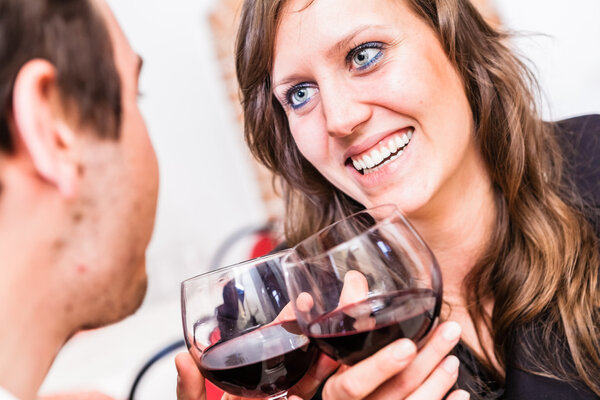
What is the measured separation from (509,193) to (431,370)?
62 centimetres

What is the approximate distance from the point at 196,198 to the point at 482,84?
152 centimetres

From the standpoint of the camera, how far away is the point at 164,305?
123 centimetres

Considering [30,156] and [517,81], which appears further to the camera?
[517,81]

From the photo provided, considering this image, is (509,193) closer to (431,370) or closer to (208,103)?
(431,370)

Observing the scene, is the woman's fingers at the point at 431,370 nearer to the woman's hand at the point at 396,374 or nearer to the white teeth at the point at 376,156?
the woman's hand at the point at 396,374

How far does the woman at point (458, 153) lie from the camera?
1001mm

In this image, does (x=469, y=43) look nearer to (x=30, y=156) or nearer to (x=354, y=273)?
(x=354, y=273)

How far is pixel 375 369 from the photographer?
0.59 m

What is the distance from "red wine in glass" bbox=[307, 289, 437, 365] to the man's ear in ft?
0.99

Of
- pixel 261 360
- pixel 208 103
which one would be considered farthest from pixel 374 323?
pixel 208 103

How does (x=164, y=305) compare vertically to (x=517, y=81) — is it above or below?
below

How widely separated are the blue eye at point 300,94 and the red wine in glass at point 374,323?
55 cm

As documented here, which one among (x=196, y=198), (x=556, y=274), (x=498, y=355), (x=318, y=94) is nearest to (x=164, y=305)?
(x=318, y=94)

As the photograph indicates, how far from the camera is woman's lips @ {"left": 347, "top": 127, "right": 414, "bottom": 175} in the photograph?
40.3 inches
